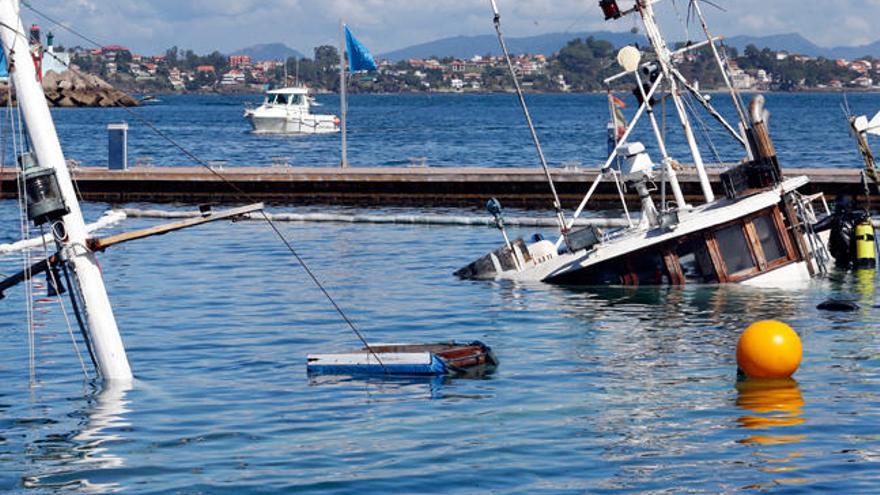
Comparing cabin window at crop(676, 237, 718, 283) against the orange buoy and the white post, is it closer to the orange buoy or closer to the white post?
the orange buoy

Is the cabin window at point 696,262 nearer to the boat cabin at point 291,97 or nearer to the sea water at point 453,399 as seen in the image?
the sea water at point 453,399

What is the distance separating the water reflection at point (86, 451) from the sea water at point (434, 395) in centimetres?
4

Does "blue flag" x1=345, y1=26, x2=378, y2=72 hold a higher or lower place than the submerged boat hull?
higher

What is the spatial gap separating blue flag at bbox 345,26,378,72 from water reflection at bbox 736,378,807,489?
4178 centimetres

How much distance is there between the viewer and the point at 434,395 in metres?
21.5

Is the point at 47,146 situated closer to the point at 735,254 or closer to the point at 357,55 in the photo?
the point at 735,254

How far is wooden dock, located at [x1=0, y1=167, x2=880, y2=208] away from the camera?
160ft

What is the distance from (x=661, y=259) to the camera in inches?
1222

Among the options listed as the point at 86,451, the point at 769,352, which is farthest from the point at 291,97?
the point at 86,451

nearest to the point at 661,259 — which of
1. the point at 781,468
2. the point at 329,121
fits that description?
the point at 781,468

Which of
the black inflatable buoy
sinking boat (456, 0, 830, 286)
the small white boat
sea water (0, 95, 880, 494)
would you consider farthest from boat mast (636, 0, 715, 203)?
the small white boat

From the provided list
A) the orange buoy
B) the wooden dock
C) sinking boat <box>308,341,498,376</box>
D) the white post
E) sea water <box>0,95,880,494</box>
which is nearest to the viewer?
sea water <box>0,95,880,494</box>

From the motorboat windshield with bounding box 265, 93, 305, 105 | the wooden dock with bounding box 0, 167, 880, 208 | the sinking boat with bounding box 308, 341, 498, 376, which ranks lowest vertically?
the sinking boat with bounding box 308, 341, 498, 376

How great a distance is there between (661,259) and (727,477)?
14.4 m
